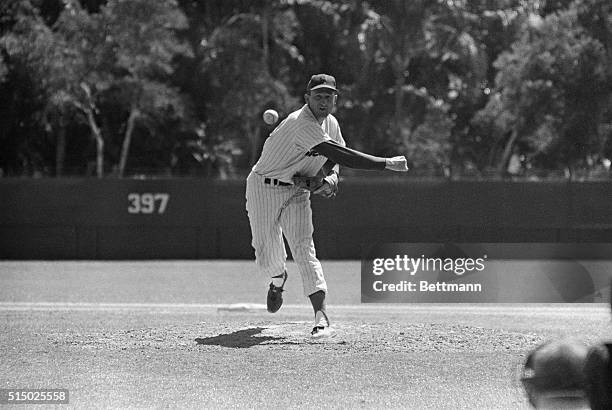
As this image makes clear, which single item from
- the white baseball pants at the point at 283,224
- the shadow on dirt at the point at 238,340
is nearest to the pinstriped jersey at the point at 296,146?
the white baseball pants at the point at 283,224

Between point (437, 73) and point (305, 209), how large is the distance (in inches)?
956

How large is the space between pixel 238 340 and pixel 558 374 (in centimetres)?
458

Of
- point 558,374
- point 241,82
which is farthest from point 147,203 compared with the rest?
point 558,374

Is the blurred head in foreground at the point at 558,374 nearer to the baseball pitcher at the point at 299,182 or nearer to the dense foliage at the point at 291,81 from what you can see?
the baseball pitcher at the point at 299,182

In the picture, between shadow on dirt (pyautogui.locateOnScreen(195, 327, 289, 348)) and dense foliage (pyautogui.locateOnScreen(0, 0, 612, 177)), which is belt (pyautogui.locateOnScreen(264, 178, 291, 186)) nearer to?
shadow on dirt (pyautogui.locateOnScreen(195, 327, 289, 348))

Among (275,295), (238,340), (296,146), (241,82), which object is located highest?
(241,82)

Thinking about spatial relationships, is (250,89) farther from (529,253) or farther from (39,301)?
(39,301)

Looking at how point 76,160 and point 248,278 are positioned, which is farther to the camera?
point 76,160

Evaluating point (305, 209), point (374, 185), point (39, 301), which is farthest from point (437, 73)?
point (305, 209)

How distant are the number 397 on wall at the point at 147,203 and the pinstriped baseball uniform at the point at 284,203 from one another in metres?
12.3

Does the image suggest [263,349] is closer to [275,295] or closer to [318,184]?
[275,295]

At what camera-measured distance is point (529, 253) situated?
20.3m

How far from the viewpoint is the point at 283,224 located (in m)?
8.58

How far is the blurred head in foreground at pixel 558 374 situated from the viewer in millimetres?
4012
